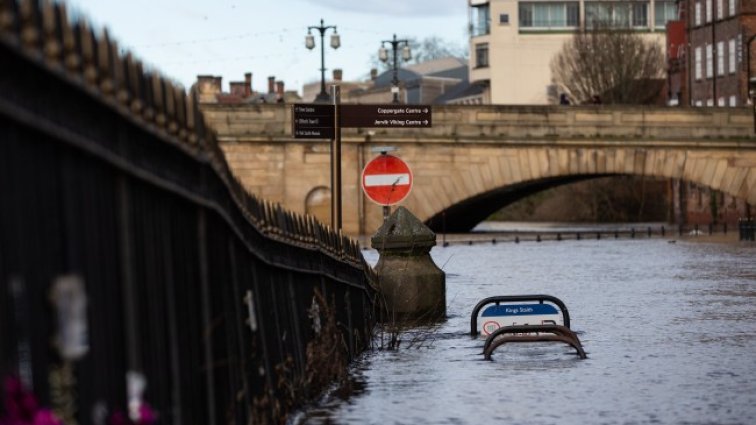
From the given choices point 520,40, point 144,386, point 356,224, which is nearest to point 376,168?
point 144,386

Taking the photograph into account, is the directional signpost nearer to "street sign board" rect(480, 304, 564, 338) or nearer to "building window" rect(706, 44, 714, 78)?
"street sign board" rect(480, 304, 564, 338)

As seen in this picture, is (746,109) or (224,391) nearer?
(224,391)

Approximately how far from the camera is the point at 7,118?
4438mm

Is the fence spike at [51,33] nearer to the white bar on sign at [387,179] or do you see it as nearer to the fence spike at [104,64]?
the fence spike at [104,64]

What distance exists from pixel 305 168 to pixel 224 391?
5269 cm

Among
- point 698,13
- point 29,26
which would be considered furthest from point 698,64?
→ point 29,26

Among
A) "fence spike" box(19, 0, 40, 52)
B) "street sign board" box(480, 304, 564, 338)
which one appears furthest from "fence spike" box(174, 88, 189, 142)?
"street sign board" box(480, 304, 564, 338)

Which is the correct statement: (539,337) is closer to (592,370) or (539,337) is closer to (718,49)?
(592,370)

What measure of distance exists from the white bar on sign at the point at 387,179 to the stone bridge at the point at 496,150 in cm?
3585

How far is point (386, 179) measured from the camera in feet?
77.4

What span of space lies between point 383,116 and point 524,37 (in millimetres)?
106612

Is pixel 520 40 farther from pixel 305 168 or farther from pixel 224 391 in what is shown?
pixel 224 391

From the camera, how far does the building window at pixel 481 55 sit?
12712 centimetres

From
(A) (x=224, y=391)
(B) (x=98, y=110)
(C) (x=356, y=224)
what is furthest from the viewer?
(C) (x=356, y=224)
